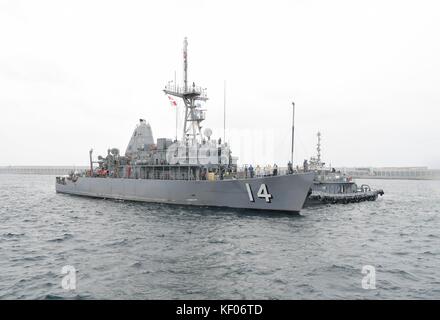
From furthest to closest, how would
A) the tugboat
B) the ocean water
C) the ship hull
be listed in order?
the tugboat
the ship hull
the ocean water

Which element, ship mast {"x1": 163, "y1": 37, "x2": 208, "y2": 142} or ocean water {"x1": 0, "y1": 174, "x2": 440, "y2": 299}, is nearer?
ocean water {"x1": 0, "y1": 174, "x2": 440, "y2": 299}

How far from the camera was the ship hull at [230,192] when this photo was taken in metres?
23.4

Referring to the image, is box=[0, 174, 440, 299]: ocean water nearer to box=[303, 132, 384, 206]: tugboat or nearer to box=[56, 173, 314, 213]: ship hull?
box=[56, 173, 314, 213]: ship hull

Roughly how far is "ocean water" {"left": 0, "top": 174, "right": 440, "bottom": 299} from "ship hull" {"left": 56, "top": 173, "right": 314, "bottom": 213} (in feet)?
5.36

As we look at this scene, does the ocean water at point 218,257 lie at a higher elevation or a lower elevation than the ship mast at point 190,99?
lower

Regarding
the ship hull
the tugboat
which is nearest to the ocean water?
the ship hull

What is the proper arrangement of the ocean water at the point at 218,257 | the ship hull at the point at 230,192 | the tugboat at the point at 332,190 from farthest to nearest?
the tugboat at the point at 332,190 < the ship hull at the point at 230,192 < the ocean water at the point at 218,257

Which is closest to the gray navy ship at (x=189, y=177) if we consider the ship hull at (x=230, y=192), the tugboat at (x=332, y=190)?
the ship hull at (x=230, y=192)

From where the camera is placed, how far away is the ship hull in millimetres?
23422

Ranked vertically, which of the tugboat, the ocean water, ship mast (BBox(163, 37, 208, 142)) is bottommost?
the ocean water

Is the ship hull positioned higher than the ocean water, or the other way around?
the ship hull

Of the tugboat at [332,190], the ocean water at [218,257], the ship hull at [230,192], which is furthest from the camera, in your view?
the tugboat at [332,190]

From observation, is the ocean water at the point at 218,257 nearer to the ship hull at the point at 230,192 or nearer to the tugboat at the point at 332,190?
the ship hull at the point at 230,192

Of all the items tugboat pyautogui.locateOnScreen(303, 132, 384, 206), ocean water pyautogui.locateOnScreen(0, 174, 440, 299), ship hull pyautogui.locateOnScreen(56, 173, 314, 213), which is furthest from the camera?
tugboat pyautogui.locateOnScreen(303, 132, 384, 206)
